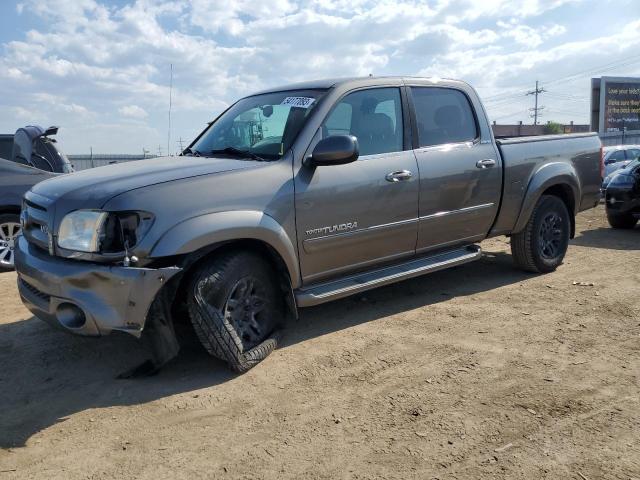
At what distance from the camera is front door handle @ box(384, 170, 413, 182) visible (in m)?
4.54

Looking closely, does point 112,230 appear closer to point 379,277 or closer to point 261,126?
point 261,126

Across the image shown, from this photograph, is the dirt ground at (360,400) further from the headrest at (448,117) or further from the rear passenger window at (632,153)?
the rear passenger window at (632,153)

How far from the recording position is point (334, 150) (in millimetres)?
4004

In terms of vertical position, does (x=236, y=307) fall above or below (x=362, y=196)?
below

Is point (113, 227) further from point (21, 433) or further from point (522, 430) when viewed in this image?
point (522, 430)

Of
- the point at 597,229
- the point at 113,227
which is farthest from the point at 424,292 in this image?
the point at 597,229

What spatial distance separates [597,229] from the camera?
9.86 m

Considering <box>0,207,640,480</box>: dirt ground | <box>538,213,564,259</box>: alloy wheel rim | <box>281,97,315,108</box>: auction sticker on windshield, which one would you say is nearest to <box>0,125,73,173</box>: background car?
<box>0,207,640,480</box>: dirt ground

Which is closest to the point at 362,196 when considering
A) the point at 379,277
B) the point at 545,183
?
the point at 379,277

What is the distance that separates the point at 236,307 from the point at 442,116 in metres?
2.70

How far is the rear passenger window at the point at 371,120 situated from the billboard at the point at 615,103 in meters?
50.6

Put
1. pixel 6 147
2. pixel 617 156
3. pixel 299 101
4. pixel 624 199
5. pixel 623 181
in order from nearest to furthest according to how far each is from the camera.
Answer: pixel 299 101, pixel 6 147, pixel 624 199, pixel 623 181, pixel 617 156

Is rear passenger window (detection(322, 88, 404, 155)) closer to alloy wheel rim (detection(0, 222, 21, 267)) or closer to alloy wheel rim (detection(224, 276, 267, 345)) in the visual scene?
alloy wheel rim (detection(224, 276, 267, 345))

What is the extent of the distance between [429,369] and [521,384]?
1.91 ft
